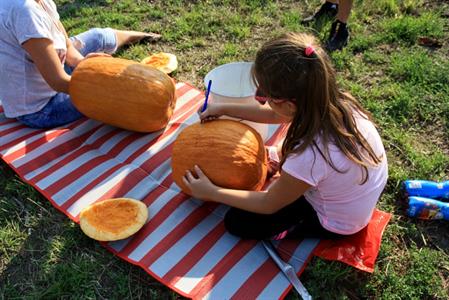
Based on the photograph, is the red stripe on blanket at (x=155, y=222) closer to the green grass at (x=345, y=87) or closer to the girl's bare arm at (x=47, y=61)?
the green grass at (x=345, y=87)

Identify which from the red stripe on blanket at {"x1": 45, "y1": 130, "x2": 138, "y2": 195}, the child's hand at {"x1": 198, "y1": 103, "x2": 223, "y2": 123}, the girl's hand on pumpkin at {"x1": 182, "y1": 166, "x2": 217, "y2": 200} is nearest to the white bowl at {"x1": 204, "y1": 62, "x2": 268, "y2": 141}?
the child's hand at {"x1": 198, "y1": 103, "x2": 223, "y2": 123}

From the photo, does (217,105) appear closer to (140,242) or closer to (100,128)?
(140,242)

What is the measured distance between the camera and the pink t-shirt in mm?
1803

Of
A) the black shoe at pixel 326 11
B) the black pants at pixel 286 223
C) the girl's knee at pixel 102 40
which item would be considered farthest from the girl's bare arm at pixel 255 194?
the black shoe at pixel 326 11

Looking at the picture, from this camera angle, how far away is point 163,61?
3.64m

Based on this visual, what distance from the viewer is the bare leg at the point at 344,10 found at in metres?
3.71

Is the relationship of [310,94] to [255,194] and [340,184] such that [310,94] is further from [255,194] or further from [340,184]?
[255,194]

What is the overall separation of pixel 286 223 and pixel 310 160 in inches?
20.7

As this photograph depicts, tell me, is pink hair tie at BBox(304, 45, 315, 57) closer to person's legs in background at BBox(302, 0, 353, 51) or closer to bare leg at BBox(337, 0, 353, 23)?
person's legs in background at BBox(302, 0, 353, 51)

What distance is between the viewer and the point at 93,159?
284cm

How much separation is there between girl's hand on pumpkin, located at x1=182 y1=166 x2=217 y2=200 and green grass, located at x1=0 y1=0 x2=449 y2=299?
20.3 inches

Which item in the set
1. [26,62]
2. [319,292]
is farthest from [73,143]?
[319,292]

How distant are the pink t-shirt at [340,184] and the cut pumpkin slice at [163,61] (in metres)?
1.96

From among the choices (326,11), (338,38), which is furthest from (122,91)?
(326,11)
